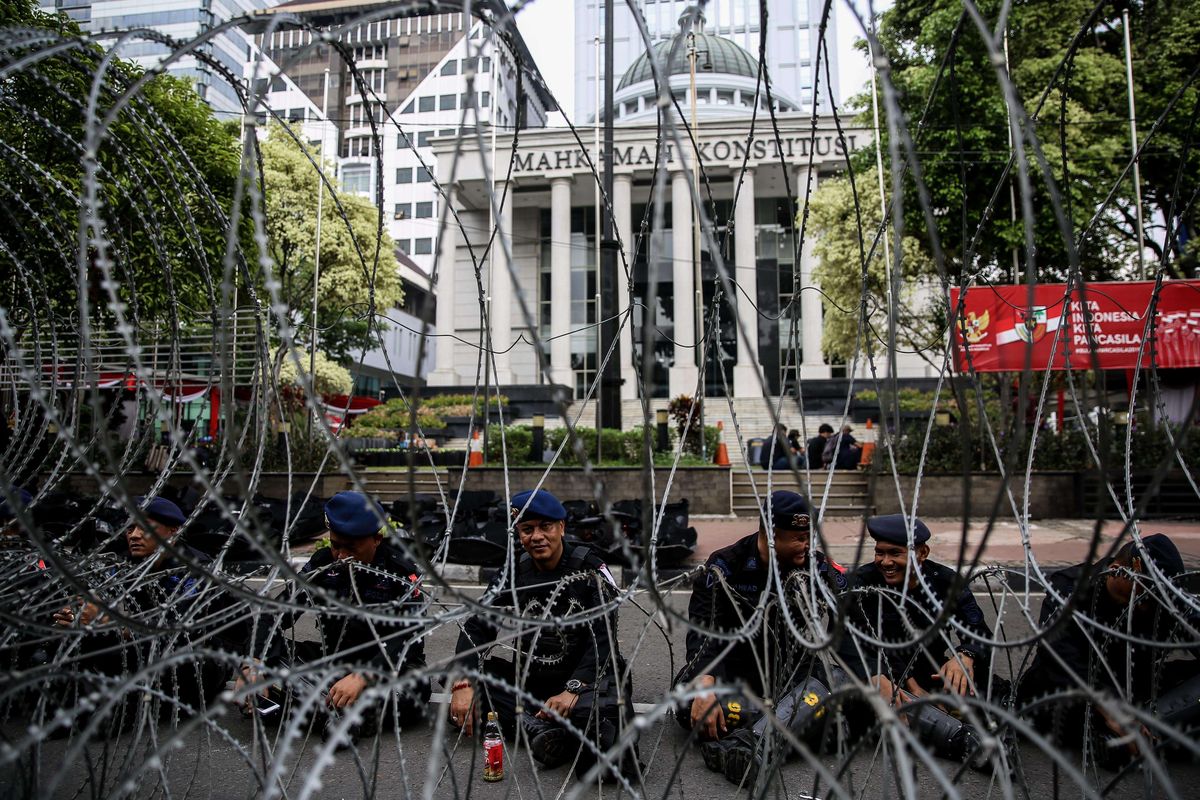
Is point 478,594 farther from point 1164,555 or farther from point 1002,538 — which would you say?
point 1002,538

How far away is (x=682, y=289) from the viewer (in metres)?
33.0

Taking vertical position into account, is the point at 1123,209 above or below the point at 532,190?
below

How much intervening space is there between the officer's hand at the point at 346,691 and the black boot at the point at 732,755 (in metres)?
1.47

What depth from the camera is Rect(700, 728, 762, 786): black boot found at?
130 inches

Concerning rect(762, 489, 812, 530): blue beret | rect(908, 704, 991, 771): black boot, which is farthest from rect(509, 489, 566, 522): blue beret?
rect(908, 704, 991, 771): black boot

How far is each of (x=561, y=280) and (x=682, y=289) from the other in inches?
206

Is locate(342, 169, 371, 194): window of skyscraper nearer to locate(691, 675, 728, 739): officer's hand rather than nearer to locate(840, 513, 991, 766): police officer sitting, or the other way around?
locate(840, 513, 991, 766): police officer sitting

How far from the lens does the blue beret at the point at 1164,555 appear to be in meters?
3.47

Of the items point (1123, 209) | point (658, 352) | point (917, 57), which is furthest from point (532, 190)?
point (1123, 209)

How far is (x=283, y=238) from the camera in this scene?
19.6 m

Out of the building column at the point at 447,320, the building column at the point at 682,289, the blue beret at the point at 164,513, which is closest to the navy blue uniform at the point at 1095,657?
the blue beret at the point at 164,513

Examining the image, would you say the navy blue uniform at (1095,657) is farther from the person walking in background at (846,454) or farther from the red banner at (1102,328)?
the person walking in background at (846,454)

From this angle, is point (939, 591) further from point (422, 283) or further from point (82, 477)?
point (422, 283)

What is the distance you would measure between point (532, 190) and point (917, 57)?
20680 mm
